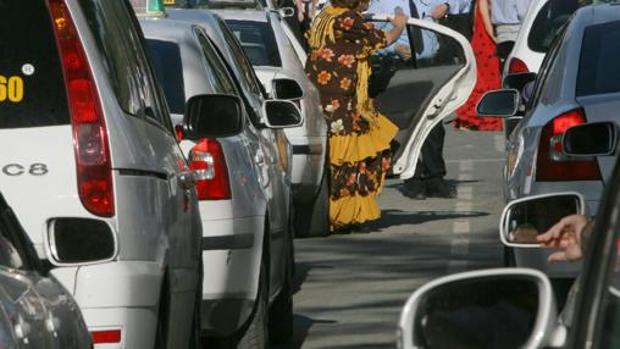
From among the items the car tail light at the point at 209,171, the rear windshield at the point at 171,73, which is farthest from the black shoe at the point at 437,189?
the car tail light at the point at 209,171

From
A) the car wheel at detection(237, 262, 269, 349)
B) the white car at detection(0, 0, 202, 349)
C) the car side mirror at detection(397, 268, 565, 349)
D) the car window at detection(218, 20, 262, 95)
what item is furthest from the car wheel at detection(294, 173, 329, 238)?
the car side mirror at detection(397, 268, 565, 349)

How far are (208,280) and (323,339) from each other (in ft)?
7.18

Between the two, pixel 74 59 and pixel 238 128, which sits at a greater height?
pixel 74 59

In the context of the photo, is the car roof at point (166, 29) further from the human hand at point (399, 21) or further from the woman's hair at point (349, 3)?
the human hand at point (399, 21)

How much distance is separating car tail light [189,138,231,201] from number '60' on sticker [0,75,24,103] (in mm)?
2429

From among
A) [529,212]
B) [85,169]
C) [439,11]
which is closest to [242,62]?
[85,169]

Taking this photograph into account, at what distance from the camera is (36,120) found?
6.28 meters

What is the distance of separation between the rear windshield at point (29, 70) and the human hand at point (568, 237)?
84.4 inches

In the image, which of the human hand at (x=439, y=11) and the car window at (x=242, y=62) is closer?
the car window at (x=242, y=62)

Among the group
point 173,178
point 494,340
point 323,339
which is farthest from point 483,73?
point 494,340

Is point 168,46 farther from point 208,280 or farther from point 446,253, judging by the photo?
point 446,253

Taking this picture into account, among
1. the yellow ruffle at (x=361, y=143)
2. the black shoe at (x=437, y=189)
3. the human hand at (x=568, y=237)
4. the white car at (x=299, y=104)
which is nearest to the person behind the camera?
the human hand at (x=568, y=237)

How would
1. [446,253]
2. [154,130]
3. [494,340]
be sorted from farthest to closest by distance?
[446,253] < [154,130] < [494,340]

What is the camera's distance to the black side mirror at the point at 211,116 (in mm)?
8156
